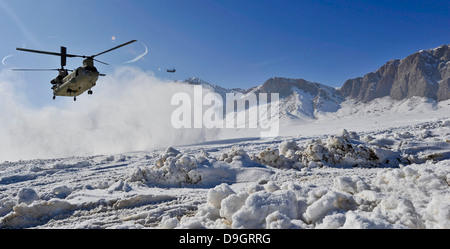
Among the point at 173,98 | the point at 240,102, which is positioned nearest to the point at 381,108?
the point at 240,102

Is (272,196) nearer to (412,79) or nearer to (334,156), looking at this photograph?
(334,156)

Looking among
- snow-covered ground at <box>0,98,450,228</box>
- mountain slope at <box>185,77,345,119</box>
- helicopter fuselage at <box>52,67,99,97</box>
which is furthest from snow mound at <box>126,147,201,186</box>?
mountain slope at <box>185,77,345,119</box>

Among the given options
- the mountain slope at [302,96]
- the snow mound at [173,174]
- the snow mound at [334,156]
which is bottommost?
the snow mound at [173,174]

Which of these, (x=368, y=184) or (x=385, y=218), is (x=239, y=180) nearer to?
(x=368, y=184)

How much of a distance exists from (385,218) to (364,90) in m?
124

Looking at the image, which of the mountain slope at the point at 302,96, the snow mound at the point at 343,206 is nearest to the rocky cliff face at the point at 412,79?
the mountain slope at the point at 302,96

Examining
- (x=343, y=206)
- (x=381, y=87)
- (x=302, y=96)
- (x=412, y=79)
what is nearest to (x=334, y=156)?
(x=343, y=206)

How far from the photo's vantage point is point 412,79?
96.1 meters

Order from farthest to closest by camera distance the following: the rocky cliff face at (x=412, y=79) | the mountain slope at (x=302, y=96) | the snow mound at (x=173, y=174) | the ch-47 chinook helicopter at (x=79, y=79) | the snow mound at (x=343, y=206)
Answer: the mountain slope at (x=302, y=96), the rocky cliff face at (x=412, y=79), the ch-47 chinook helicopter at (x=79, y=79), the snow mound at (x=173, y=174), the snow mound at (x=343, y=206)

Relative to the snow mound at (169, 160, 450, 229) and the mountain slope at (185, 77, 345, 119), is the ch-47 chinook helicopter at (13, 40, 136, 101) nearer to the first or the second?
the snow mound at (169, 160, 450, 229)

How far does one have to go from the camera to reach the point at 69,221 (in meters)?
4.79

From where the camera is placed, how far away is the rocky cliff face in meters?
88.2

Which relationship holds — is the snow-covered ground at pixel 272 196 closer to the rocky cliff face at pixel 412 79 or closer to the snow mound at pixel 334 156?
the snow mound at pixel 334 156

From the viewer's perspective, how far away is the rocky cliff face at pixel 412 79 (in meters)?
88.2
